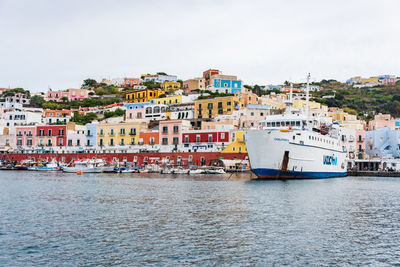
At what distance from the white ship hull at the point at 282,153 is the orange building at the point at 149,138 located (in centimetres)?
3329

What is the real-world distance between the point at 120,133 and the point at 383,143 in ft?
156

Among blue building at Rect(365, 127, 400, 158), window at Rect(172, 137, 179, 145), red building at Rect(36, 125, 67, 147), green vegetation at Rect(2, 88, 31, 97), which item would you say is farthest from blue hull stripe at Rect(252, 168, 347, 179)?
green vegetation at Rect(2, 88, 31, 97)

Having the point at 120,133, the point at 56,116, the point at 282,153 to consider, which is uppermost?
the point at 56,116

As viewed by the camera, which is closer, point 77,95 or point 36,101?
point 36,101

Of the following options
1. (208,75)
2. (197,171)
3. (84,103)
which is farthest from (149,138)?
(84,103)

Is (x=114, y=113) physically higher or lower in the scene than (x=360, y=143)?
higher

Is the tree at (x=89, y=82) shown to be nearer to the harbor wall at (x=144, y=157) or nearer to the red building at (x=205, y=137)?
the harbor wall at (x=144, y=157)

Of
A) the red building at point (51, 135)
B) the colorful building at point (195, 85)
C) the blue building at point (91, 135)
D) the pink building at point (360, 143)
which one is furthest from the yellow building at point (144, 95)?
the pink building at point (360, 143)

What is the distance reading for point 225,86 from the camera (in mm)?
105375

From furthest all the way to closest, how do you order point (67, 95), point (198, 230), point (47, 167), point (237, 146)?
point (67, 95) → point (47, 167) → point (237, 146) → point (198, 230)

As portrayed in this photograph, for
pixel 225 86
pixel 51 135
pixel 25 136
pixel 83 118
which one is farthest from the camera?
pixel 225 86

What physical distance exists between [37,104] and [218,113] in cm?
6116

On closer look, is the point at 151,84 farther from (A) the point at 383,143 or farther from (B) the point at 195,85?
(A) the point at 383,143

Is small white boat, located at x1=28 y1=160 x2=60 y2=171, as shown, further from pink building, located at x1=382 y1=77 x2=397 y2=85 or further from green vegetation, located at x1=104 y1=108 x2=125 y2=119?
pink building, located at x1=382 y1=77 x2=397 y2=85
